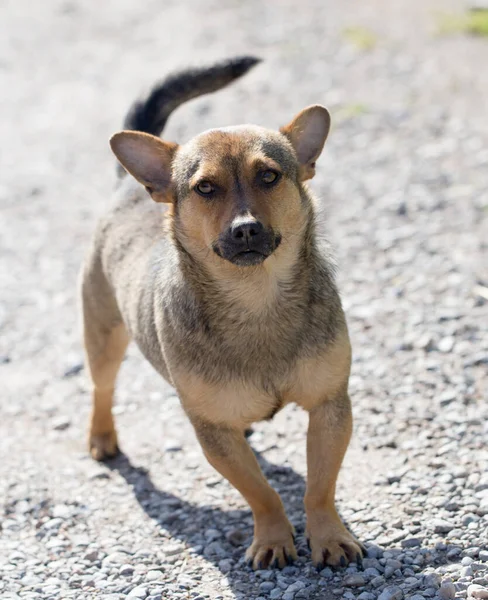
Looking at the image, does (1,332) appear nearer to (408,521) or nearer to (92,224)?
(92,224)

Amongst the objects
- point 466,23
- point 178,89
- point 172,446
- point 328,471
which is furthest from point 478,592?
point 466,23

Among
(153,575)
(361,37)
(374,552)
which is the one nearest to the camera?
(374,552)

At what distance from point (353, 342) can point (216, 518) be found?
1.93 m

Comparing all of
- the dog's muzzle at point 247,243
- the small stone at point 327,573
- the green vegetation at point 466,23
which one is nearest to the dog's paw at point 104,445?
the small stone at point 327,573

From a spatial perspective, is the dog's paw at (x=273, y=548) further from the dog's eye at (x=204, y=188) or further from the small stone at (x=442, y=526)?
the dog's eye at (x=204, y=188)

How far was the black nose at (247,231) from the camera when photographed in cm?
434

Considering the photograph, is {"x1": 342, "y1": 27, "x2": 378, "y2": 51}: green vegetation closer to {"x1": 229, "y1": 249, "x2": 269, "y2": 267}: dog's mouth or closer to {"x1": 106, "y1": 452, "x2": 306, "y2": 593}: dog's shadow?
{"x1": 106, "y1": 452, "x2": 306, "y2": 593}: dog's shadow

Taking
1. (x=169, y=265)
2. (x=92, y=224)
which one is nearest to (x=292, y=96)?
(x=92, y=224)

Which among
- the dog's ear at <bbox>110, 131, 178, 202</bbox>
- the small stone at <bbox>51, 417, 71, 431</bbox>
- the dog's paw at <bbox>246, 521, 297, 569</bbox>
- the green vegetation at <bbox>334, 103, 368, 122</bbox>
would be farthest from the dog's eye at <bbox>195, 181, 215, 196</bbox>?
the green vegetation at <bbox>334, 103, 368, 122</bbox>

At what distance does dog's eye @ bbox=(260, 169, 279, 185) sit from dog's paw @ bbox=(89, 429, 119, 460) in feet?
7.83

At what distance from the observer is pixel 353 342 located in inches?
267

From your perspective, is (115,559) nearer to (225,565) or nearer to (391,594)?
(225,565)

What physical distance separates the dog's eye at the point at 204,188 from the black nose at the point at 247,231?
364 millimetres

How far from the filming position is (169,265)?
16.5 feet
